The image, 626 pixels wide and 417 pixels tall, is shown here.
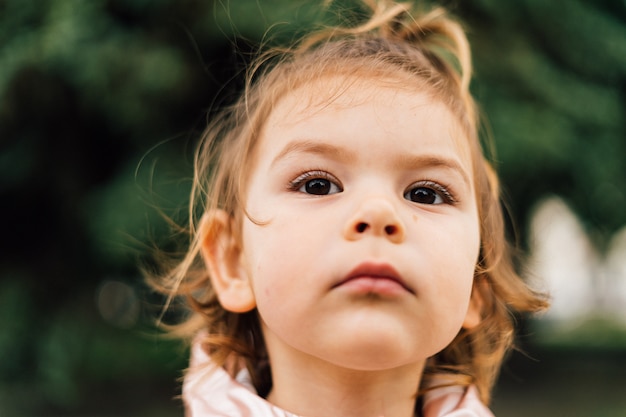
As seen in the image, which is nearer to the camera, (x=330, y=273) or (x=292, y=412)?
(x=330, y=273)

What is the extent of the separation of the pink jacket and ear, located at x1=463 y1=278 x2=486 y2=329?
176mm

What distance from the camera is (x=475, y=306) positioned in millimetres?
2008

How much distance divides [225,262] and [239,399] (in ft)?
1.17

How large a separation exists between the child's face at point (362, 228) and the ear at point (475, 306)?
0.31 m

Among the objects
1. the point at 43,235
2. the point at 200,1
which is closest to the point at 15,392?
the point at 43,235

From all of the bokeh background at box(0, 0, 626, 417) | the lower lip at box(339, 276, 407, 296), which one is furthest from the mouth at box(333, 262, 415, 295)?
the bokeh background at box(0, 0, 626, 417)

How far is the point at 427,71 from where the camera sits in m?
1.89

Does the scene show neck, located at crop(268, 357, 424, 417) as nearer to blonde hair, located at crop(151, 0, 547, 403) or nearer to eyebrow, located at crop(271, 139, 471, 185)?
blonde hair, located at crop(151, 0, 547, 403)

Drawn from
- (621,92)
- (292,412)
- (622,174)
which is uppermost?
(621,92)

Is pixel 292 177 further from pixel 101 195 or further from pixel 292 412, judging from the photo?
pixel 101 195

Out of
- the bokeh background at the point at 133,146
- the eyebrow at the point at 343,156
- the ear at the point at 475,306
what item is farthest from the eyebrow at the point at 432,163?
the bokeh background at the point at 133,146

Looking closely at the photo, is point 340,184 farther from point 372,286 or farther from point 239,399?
point 239,399

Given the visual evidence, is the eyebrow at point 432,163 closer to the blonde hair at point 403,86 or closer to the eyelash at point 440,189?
the eyelash at point 440,189

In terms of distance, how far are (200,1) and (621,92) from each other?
Answer: 3.53 metres
